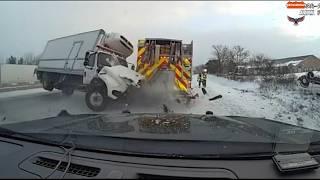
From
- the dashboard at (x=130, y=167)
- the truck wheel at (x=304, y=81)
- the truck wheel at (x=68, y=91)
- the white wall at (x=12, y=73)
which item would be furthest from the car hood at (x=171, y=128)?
the truck wheel at (x=68, y=91)

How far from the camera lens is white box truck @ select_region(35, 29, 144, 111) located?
9.05 metres

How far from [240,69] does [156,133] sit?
4623 mm

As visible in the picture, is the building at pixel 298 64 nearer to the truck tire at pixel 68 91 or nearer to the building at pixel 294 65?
the building at pixel 294 65

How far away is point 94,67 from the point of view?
10.0 metres

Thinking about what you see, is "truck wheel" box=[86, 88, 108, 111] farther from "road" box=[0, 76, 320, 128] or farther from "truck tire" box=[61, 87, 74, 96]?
"truck tire" box=[61, 87, 74, 96]

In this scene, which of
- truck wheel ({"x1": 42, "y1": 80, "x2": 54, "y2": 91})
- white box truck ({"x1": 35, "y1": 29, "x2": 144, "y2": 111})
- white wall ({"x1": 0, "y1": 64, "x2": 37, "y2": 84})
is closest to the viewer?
white wall ({"x1": 0, "y1": 64, "x2": 37, "y2": 84})

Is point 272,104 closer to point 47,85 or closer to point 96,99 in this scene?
point 96,99

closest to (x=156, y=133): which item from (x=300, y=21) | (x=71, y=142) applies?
(x=71, y=142)

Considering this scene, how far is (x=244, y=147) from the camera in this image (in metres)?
2.30

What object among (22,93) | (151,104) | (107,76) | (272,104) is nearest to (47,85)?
(22,93)

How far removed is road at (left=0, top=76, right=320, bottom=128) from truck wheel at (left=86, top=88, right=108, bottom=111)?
0.13 m

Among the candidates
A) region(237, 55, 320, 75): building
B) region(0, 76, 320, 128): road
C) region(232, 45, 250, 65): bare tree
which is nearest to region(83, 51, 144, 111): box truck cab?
region(0, 76, 320, 128): road

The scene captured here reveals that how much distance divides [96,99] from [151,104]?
6.09ft

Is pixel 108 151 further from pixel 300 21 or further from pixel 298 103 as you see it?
pixel 298 103
